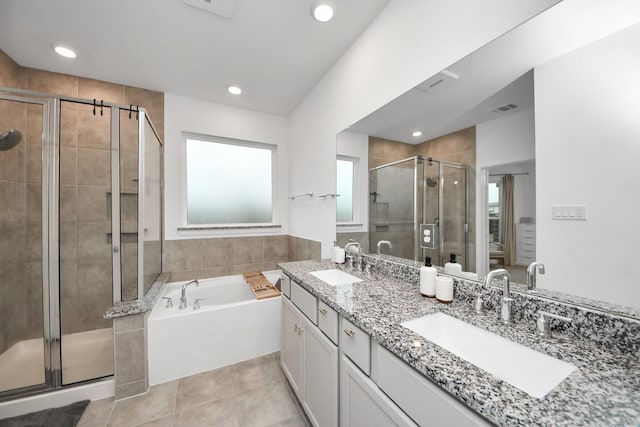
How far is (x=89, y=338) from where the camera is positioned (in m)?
2.05

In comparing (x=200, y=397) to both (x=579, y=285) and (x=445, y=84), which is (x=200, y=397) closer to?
(x=579, y=285)

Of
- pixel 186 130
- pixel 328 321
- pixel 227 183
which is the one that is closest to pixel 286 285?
pixel 328 321

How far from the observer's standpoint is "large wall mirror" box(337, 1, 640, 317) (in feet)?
2.21

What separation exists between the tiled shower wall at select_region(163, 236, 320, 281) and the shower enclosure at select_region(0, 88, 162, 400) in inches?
23.7

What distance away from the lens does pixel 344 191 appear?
6.54ft

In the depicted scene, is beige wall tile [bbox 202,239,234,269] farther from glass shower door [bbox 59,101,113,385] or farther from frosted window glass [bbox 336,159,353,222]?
frosted window glass [bbox 336,159,353,222]

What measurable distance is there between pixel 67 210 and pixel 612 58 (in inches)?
123

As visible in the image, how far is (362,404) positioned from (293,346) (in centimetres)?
79

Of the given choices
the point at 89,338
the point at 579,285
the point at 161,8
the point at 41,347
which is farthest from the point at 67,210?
the point at 579,285

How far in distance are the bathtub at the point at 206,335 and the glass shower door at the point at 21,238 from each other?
72 cm

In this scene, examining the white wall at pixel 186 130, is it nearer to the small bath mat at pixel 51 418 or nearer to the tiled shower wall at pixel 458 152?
the small bath mat at pixel 51 418

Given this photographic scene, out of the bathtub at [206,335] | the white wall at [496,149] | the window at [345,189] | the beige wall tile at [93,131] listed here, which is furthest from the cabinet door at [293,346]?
the beige wall tile at [93,131]

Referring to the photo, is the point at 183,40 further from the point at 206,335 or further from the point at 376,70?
the point at 206,335

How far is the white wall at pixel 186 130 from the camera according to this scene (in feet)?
8.45
